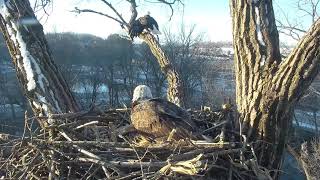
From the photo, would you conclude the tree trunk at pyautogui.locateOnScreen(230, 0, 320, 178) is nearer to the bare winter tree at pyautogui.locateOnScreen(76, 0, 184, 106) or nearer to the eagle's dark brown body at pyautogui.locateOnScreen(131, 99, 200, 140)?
the eagle's dark brown body at pyautogui.locateOnScreen(131, 99, 200, 140)

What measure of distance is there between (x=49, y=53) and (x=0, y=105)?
99.9ft

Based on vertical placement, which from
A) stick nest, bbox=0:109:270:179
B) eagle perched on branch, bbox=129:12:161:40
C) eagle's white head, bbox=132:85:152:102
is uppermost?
eagle perched on branch, bbox=129:12:161:40

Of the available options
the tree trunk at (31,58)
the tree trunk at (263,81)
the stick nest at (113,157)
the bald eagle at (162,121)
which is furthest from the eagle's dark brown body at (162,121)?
the tree trunk at (31,58)

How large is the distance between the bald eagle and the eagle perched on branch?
292 cm

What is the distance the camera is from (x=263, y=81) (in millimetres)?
3043

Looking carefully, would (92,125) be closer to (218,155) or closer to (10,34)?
(218,155)

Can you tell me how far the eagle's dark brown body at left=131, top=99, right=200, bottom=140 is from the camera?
3.08 meters

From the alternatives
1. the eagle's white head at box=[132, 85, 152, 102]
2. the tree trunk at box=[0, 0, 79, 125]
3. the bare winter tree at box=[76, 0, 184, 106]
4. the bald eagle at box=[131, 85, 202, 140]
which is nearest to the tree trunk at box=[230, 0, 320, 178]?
the bald eagle at box=[131, 85, 202, 140]

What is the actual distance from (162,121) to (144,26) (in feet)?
10.5

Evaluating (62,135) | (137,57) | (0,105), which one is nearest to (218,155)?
(62,135)

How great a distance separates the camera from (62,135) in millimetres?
2891

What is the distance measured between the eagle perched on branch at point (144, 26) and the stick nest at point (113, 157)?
329 cm

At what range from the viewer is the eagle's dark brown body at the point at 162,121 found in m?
3.08

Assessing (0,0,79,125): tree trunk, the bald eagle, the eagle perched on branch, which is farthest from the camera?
the eagle perched on branch
